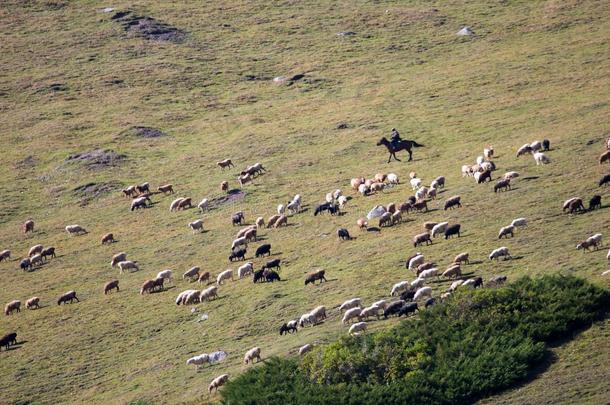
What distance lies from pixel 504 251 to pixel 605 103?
85.0 ft

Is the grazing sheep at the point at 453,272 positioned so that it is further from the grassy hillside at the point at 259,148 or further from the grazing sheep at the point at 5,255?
the grazing sheep at the point at 5,255

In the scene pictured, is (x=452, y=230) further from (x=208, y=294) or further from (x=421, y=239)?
(x=208, y=294)

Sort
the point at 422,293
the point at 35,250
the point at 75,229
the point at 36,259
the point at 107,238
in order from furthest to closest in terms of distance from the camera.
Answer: the point at 75,229
the point at 107,238
the point at 35,250
the point at 36,259
the point at 422,293

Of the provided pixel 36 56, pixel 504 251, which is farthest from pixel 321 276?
pixel 36 56

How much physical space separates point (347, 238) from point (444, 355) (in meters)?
14.8

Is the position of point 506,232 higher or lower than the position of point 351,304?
higher

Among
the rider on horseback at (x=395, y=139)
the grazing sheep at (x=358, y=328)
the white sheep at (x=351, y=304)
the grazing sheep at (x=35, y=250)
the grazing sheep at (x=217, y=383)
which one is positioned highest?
the rider on horseback at (x=395, y=139)

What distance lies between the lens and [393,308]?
1583 inches

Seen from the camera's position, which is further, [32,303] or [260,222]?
[260,222]

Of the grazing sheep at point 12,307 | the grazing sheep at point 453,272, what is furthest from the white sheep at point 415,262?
the grazing sheep at point 12,307

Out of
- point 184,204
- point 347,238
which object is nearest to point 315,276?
point 347,238

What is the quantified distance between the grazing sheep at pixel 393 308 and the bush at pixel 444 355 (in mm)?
1538

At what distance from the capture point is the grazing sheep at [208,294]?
154ft

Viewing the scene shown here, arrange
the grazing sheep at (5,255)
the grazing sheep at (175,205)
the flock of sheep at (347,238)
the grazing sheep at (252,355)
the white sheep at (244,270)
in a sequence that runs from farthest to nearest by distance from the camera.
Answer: the grazing sheep at (175,205)
the grazing sheep at (5,255)
the white sheep at (244,270)
the flock of sheep at (347,238)
the grazing sheep at (252,355)
